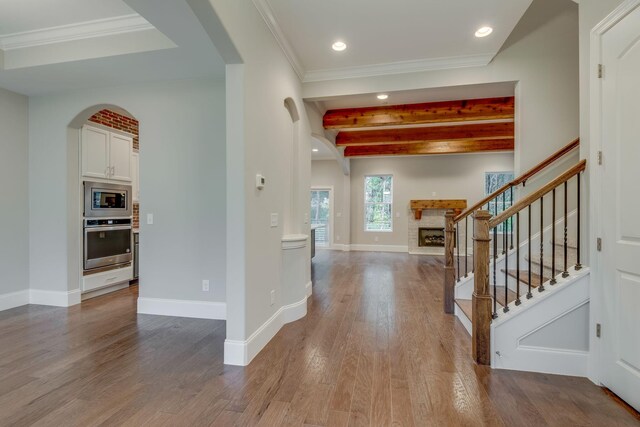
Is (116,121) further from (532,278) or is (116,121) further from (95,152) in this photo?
(532,278)

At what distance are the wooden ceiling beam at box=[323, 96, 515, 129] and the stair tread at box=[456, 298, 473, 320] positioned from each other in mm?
2823

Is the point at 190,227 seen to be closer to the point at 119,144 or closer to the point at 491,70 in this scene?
the point at 119,144

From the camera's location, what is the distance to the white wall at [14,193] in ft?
11.3

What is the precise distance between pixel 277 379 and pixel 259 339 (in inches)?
19.0

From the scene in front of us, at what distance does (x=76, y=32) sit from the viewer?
2740 mm

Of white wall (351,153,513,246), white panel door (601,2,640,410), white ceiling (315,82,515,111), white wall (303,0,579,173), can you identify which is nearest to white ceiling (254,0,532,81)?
white wall (303,0,579,173)

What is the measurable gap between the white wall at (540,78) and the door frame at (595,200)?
1.27 metres

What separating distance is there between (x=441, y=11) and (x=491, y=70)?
3.73 feet

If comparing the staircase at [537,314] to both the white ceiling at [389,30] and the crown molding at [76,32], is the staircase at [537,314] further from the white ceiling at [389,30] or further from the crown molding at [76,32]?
the crown molding at [76,32]

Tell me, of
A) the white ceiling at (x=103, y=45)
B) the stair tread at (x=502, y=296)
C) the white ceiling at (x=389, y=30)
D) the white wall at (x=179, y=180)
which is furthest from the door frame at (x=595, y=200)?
the white wall at (x=179, y=180)

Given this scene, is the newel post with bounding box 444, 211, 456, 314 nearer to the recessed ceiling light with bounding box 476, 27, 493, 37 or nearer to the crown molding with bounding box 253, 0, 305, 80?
the recessed ceiling light with bounding box 476, 27, 493, 37

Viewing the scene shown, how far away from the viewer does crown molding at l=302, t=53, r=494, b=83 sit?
3.27 metres

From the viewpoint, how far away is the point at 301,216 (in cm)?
372

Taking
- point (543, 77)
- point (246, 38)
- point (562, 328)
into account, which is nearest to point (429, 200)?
point (543, 77)
